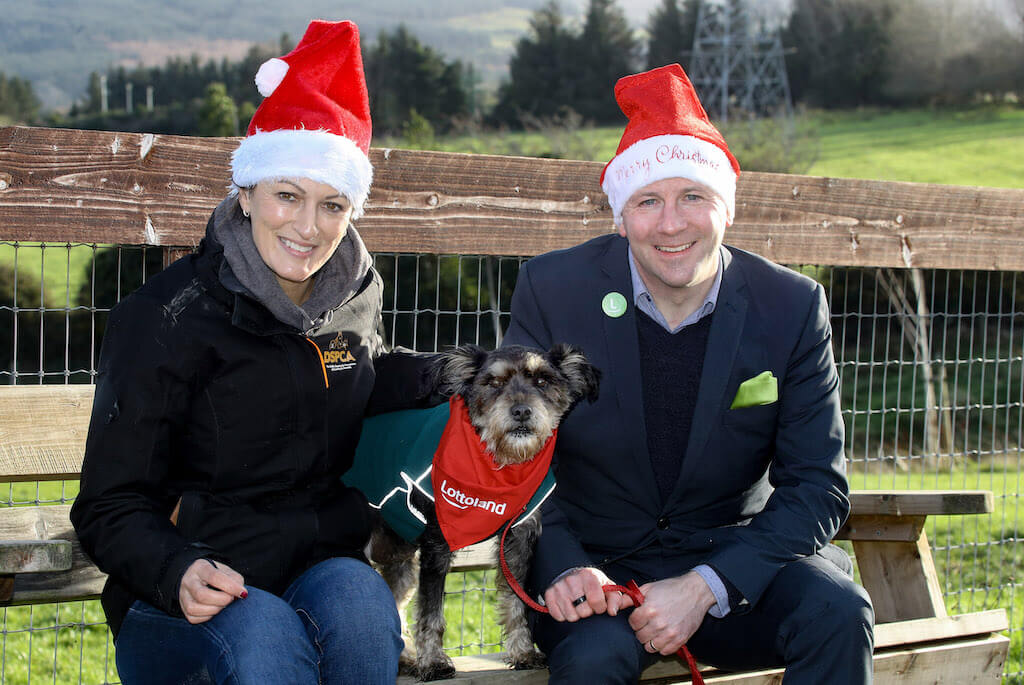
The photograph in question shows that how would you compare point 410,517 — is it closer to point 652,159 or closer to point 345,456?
point 345,456

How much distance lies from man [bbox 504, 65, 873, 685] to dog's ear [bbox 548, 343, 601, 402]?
0.12ft

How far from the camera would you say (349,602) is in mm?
2637

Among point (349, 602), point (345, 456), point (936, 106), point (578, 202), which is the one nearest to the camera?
point (349, 602)

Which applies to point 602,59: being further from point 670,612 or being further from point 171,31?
point 670,612

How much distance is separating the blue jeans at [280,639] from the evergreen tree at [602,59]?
183ft

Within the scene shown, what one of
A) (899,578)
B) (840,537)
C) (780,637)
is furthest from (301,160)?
(899,578)

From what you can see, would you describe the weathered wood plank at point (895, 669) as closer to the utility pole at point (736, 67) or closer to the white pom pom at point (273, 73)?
the white pom pom at point (273, 73)

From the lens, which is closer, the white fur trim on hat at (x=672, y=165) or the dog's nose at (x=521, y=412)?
Answer: the white fur trim on hat at (x=672, y=165)

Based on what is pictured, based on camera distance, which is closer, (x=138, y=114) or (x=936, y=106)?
(x=138, y=114)

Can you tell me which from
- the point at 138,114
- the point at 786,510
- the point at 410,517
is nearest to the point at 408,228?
the point at 410,517

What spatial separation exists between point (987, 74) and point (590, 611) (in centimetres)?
6395

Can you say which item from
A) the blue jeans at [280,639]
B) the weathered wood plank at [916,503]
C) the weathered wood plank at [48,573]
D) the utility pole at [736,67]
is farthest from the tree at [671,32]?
the blue jeans at [280,639]

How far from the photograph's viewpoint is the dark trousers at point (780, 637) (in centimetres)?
270

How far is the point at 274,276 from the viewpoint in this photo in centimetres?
276
